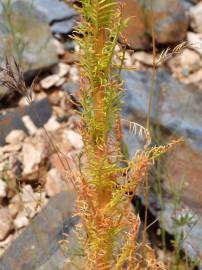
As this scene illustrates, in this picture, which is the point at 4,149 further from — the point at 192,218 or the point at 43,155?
the point at 192,218

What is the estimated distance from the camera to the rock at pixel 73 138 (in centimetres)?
277

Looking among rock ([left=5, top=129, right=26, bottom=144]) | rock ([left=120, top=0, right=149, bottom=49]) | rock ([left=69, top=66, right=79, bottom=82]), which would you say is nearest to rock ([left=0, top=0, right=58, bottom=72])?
rock ([left=69, top=66, right=79, bottom=82])

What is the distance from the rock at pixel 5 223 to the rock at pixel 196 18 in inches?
71.4

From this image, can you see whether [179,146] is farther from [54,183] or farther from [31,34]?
[31,34]

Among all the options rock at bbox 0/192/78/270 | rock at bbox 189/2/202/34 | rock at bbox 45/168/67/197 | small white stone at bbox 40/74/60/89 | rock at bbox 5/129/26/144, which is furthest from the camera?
rock at bbox 189/2/202/34

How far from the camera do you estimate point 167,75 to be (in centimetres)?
319

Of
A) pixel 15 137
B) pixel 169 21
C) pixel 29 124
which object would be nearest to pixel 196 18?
pixel 169 21

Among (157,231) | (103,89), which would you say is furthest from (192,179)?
(103,89)

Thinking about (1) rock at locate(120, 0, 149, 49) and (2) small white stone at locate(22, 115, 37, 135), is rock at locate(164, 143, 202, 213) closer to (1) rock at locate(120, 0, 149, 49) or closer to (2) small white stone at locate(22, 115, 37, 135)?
(2) small white stone at locate(22, 115, 37, 135)

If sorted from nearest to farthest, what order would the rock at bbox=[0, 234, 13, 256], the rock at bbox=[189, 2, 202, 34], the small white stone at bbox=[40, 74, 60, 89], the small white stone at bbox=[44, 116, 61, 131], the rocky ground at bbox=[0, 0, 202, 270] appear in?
1. the rock at bbox=[0, 234, 13, 256]
2. the rocky ground at bbox=[0, 0, 202, 270]
3. the small white stone at bbox=[44, 116, 61, 131]
4. the small white stone at bbox=[40, 74, 60, 89]
5. the rock at bbox=[189, 2, 202, 34]

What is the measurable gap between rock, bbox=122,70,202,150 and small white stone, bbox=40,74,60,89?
379mm

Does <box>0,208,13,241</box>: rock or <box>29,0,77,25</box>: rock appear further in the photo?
<box>29,0,77,25</box>: rock

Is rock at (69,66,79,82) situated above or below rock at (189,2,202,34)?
below

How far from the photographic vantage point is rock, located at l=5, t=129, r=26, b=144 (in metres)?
2.71
